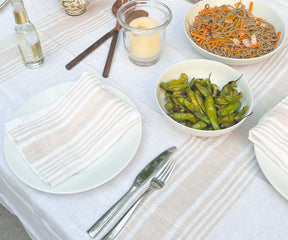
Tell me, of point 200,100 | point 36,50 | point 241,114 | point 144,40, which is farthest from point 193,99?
point 36,50

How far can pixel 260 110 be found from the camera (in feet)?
2.49

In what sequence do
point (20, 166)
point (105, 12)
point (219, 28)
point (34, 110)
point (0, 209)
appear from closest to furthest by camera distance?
point (20, 166), point (34, 110), point (219, 28), point (105, 12), point (0, 209)

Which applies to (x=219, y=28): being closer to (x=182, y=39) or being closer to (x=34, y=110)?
(x=182, y=39)

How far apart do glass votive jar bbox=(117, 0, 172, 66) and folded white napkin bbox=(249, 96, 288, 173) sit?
363mm

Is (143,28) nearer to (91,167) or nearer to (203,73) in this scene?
(203,73)

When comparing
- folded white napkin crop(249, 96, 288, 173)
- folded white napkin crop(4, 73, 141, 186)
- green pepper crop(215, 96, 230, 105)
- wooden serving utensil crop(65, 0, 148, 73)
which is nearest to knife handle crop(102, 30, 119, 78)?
wooden serving utensil crop(65, 0, 148, 73)

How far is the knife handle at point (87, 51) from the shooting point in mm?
857

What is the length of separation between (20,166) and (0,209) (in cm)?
89

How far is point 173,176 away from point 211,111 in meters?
0.18

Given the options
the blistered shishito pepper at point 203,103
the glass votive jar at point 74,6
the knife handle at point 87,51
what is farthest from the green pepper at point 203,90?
the glass votive jar at point 74,6

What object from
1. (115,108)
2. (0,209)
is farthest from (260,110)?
(0,209)

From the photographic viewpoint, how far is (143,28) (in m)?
0.81

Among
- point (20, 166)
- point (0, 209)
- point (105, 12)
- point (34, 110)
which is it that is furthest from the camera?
point (0, 209)

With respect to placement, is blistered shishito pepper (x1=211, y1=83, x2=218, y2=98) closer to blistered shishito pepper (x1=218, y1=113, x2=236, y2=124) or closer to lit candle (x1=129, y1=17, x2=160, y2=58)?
blistered shishito pepper (x1=218, y1=113, x2=236, y2=124)
